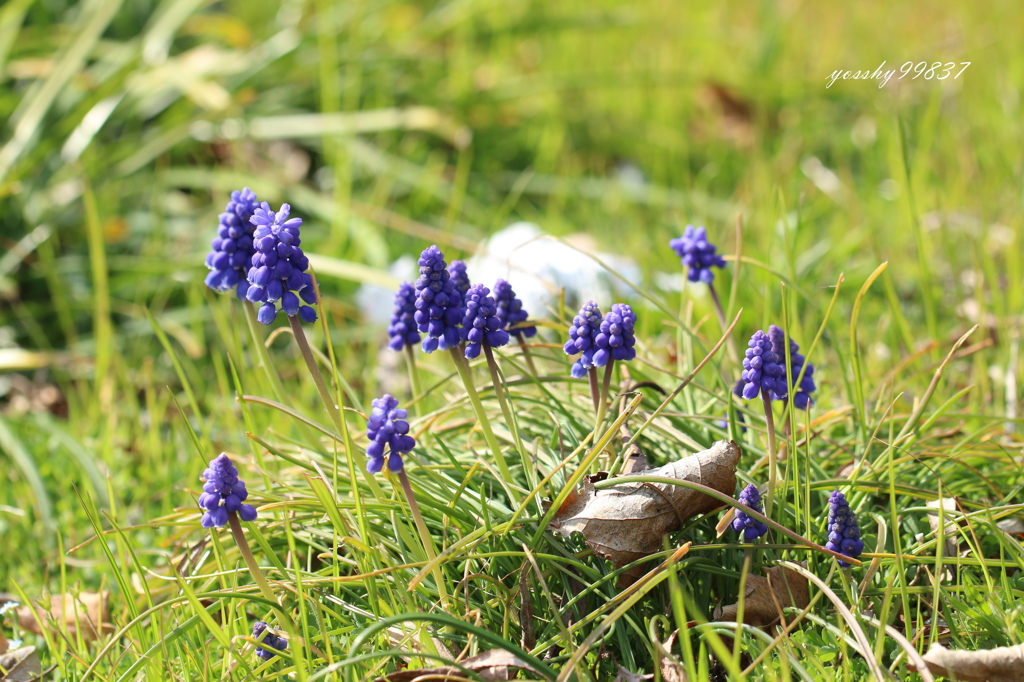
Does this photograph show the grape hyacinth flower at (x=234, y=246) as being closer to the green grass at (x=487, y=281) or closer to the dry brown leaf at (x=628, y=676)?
the green grass at (x=487, y=281)

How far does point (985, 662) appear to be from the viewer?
161cm

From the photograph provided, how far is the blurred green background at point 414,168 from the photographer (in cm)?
334

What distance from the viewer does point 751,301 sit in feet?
11.8

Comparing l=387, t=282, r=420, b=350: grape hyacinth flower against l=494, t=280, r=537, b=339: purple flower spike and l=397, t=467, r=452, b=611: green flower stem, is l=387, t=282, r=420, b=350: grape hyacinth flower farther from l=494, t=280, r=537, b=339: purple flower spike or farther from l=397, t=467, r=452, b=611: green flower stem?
l=397, t=467, r=452, b=611: green flower stem

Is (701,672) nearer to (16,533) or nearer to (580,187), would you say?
(16,533)

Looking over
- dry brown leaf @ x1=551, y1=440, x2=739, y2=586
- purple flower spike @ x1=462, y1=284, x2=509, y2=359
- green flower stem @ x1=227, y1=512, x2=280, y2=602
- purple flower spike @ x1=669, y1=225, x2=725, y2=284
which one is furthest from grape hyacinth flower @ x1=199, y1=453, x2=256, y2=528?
purple flower spike @ x1=669, y1=225, x2=725, y2=284

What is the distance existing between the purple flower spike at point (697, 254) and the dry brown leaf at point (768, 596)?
0.87 metres

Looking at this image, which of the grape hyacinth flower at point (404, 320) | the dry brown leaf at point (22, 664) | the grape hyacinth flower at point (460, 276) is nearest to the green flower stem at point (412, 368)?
the grape hyacinth flower at point (404, 320)


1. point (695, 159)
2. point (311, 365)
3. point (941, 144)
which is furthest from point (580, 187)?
point (311, 365)

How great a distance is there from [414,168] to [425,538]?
147 inches

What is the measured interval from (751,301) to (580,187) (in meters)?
1.65

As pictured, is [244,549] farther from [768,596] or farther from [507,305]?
[768,596]

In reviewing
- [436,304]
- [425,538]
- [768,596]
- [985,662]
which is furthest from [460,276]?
[985,662]

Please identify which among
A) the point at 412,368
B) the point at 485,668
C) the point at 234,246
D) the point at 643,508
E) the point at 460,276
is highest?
the point at 234,246
